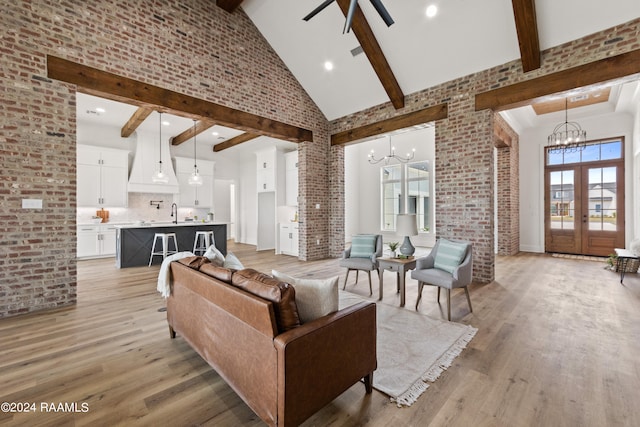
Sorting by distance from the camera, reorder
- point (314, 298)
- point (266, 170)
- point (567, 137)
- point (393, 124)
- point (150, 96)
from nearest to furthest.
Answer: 1. point (314, 298)
2. point (150, 96)
3. point (393, 124)
4. point (567, 137)
5. point (266, 170)

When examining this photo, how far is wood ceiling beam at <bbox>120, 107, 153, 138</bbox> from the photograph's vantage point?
5.85 metres

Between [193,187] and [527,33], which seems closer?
[527,33]

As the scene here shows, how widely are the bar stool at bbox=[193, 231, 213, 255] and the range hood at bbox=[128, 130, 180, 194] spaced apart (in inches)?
82.8

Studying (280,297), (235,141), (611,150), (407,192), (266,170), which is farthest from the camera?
(407,192)

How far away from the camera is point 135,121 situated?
6523 mm

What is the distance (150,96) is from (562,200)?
9703 mm

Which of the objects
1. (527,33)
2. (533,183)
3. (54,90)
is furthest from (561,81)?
(54,90)

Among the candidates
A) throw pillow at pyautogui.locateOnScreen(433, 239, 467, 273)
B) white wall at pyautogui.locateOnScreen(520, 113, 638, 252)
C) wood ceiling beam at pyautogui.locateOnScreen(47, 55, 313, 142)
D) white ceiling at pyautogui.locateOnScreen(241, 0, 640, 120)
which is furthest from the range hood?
white wall at pyautogui.locateOnScreen(520, 113, 638, 252)

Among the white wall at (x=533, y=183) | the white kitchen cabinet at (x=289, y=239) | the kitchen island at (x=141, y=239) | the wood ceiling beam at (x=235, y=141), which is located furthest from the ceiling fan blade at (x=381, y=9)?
the white wall at (x=533, y=183)

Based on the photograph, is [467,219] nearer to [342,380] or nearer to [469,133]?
[469,133]

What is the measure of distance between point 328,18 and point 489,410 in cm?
568

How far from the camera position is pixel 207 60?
4840 mm

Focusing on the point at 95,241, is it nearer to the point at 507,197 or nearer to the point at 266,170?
the point at 266,170

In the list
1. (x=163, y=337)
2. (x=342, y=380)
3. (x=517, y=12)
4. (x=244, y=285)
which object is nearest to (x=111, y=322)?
(x=163, y=337)
